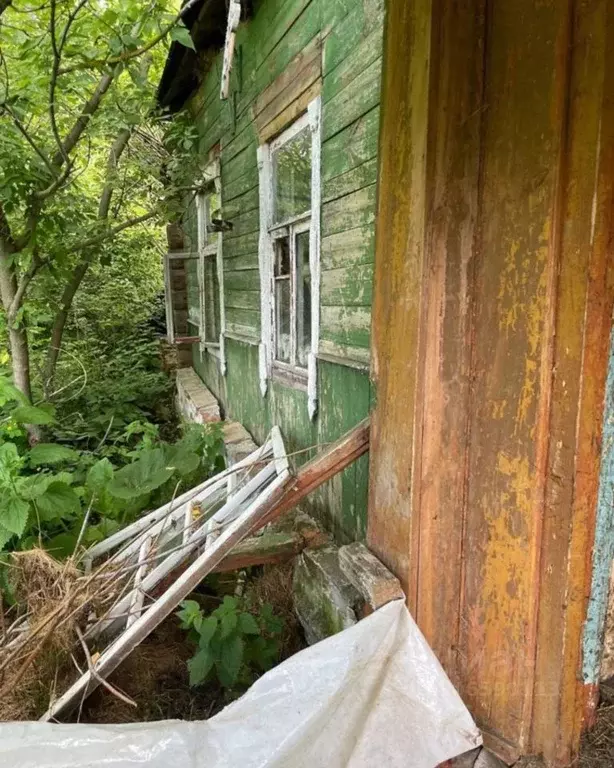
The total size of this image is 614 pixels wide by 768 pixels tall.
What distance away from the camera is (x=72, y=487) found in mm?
3684

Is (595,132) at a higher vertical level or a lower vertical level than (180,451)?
higher

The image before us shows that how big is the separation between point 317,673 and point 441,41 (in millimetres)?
1797

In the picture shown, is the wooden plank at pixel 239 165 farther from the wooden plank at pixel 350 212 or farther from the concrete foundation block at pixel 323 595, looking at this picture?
the concrete foundation block at pixel 323 595

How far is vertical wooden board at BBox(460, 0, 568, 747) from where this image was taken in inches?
52.8

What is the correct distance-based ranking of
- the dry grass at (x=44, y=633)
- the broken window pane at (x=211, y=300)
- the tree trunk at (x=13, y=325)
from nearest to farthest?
1. the dry grass at (x=44, y=633)
2. the tree trunk at (x=13, y=325)
3. the broken window pane at (x=211, y=300)

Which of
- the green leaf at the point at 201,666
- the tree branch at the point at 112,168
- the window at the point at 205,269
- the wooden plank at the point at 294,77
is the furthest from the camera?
the tree branch at the point at 112,168

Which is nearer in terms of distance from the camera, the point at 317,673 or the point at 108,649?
the point at 317,673

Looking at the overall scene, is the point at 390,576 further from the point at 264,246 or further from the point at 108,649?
the point at 264,246

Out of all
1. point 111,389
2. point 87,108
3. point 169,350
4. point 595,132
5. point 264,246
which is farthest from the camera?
point 169,350

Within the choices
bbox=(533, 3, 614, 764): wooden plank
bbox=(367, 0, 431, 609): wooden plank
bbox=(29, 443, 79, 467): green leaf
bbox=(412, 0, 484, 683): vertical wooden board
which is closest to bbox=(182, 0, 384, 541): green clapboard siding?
bbox=(367, 0, 431, 609): wooden plank

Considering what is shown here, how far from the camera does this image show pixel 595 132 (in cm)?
125

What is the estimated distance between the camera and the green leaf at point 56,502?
2916 millimetres

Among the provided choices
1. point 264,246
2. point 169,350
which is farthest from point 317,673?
point 169,350

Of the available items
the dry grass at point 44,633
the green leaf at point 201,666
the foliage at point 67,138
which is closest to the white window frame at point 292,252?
the foliage at point 67,138
